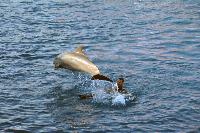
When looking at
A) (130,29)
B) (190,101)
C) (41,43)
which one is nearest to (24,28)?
(41,43)

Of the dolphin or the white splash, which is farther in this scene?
the white splash

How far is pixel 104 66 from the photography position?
18.0m

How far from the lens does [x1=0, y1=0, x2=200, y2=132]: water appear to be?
40.8 ft

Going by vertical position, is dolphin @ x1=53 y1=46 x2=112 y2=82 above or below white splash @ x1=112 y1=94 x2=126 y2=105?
above

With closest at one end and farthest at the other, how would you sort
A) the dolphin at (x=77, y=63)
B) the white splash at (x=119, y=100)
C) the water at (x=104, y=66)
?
the water at (x=104, y=66)
the dolphin at (x=77, y=63)
the white splash at (x=119, y=100)

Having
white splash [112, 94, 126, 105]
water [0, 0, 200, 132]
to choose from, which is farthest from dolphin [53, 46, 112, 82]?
white splash [112, 94, 126, 105]

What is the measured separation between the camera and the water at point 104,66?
1242cm

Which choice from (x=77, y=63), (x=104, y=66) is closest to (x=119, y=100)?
(x=77, y=63)

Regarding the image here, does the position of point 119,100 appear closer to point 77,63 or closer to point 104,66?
point 77,63

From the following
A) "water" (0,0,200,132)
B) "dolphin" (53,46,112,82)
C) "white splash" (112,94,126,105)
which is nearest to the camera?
"water" (0,0,200,132)

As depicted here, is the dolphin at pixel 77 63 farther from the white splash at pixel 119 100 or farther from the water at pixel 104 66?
the white splash at pixel 119 100

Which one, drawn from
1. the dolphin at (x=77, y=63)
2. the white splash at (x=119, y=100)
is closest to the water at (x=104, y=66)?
the white splash at (x=119, y=100)

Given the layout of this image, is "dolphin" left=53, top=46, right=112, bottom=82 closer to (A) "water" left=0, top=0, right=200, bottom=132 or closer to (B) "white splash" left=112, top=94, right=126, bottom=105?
(A) "water" left=0, top=0, right=200, bottom=132

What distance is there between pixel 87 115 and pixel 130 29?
12.8 meters
